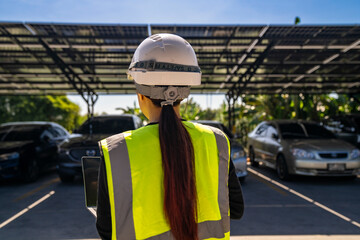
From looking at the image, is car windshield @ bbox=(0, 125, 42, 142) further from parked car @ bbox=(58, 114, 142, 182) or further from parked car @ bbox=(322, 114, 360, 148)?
parked car @ bbox=(322, 114, 360, 148)

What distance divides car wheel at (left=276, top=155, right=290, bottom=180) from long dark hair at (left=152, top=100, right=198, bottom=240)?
816cm

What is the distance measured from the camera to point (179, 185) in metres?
1.25

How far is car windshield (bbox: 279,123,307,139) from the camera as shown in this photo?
9.81m

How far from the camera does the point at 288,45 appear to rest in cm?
1158

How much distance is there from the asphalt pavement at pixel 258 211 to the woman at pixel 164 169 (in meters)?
3.42

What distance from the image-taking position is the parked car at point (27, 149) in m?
8.49

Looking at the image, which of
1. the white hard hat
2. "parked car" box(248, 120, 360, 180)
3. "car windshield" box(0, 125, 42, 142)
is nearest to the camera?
the white hard hat

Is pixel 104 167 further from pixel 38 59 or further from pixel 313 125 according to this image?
pixel 38 59

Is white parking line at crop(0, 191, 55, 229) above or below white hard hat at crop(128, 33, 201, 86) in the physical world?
below

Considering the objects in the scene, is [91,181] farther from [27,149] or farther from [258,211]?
[27,149]

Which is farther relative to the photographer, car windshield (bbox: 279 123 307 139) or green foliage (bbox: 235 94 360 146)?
green foliage (bbox: 235 94 360 146)

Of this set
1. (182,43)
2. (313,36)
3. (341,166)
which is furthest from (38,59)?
(182,43)

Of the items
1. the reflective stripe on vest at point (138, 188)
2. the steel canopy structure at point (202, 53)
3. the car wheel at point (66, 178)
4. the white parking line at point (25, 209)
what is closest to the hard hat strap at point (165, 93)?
the reflective stripe on vest at point (138, 188)

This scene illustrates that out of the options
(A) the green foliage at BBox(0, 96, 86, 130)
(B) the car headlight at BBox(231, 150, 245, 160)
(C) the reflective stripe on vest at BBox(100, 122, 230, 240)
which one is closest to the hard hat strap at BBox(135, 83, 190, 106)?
(C) the reflective stripe on vest at BBox(100, 122, 230, 240)
